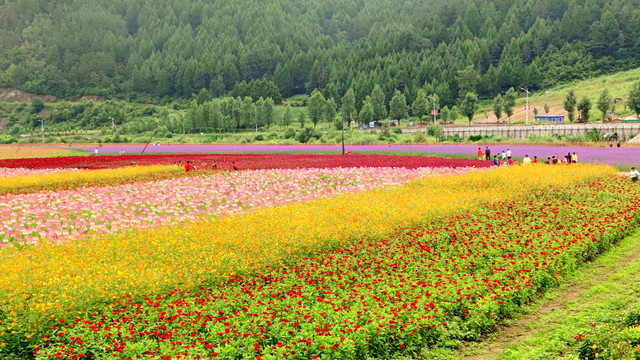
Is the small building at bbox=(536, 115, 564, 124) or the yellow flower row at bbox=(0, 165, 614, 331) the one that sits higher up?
the small building at bbox=(536, 115, 564, 124)

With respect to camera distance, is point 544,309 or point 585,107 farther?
point 585,107

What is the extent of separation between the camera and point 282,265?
42.1 feet

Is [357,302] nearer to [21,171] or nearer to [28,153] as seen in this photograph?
[21,171]

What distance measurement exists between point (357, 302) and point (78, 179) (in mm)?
25448

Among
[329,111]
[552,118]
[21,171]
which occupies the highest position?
[329,111]

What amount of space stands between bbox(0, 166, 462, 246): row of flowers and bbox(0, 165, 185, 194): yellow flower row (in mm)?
50

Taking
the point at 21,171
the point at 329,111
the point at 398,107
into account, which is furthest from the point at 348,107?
the point at 21,171

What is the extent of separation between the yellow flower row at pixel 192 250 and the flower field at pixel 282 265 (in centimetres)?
5

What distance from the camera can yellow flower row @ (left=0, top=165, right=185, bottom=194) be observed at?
27172mm

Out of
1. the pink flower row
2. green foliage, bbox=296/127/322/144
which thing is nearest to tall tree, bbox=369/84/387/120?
green foliage, bbox=296/127/322/144

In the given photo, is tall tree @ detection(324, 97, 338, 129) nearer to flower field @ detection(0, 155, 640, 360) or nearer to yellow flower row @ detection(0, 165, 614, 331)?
flower field @ detection(0, 155, 640, 360)

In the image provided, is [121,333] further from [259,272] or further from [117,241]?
[117,241]

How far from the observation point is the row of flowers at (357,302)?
27.4 ft

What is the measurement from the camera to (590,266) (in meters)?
14.4
